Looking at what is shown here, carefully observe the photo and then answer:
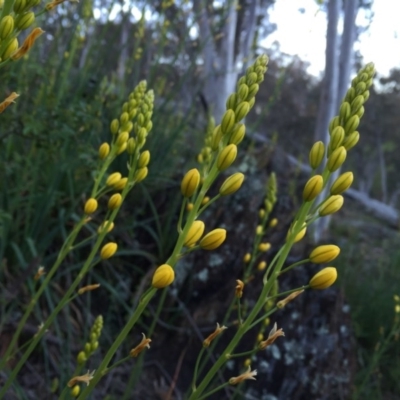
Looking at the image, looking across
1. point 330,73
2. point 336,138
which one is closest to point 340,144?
point 336,138

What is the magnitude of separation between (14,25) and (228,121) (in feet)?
1.17

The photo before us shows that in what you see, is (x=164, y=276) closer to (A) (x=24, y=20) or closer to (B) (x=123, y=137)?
(A) (x=24, y=20)

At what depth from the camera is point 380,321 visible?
434 cm

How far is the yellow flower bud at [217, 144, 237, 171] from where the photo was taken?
995 millimetres

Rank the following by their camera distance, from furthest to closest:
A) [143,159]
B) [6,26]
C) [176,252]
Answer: [143,159], [176,252], [6,26]

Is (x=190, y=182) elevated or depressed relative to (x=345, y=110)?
depressed

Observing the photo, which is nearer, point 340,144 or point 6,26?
point 6,26

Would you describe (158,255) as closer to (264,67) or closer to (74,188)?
(74,188)

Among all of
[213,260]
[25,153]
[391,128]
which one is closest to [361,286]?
[213,260]

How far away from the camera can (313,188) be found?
1038 millimetres

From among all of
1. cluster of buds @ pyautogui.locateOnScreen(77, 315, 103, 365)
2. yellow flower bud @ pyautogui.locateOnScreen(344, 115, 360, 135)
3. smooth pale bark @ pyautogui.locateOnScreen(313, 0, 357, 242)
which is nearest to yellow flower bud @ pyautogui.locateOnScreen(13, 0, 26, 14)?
yellow flower bud @ pyautogui.locateOnScreen(344, 115, 360, 135)

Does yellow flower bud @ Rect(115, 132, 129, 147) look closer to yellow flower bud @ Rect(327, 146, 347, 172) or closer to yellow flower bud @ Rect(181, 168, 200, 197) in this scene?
yellow flower bud @ Rect(181, 168, 200, 197)

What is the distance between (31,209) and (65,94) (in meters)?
0.81

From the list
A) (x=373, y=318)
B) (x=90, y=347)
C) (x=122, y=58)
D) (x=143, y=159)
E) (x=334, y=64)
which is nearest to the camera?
(x=143, y=159)
